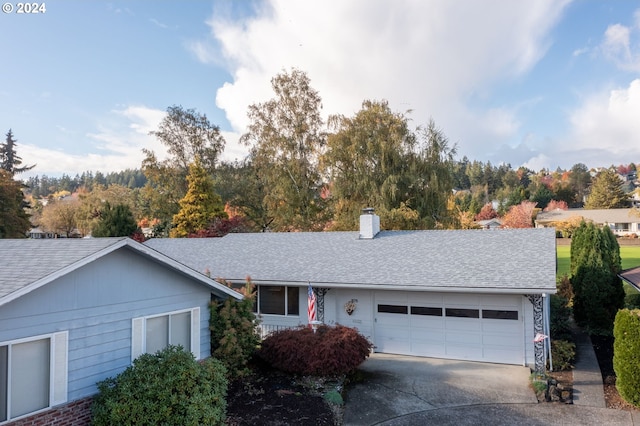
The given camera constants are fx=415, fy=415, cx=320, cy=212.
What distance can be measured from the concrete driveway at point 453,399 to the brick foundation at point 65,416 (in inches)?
193

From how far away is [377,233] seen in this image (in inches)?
697

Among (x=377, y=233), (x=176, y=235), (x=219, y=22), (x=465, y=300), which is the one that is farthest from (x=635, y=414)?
(x=176, y=235)

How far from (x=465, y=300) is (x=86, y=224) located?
4883cm

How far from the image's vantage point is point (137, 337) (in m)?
8.54

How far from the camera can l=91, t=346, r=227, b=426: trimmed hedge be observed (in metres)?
7.06

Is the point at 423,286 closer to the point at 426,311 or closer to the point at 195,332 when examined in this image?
the point at 426,311

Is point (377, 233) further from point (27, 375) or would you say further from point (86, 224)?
point (86, 224)

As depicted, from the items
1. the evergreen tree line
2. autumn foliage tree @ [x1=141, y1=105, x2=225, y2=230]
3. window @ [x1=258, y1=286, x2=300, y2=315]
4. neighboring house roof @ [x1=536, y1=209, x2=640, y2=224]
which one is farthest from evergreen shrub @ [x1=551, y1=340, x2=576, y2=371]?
the evergreen tree line

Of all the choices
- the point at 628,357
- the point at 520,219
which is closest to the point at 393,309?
the point at 628,357

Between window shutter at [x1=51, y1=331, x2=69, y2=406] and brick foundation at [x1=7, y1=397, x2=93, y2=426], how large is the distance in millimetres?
150

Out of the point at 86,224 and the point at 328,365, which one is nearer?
the point at 328,365

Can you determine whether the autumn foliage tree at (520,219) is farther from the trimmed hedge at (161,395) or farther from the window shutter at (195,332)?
the trimmed hedge at (161,395)

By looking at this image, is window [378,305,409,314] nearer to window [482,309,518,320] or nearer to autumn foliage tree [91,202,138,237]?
window [482,309,518,320]

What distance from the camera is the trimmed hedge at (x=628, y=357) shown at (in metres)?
9.11
